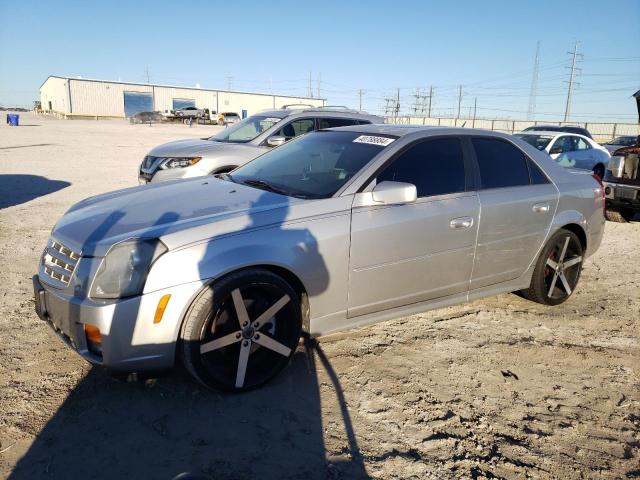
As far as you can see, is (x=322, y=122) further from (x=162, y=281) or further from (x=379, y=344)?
(x=162, y=281)

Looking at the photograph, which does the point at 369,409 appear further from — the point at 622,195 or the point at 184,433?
the point at 622,195

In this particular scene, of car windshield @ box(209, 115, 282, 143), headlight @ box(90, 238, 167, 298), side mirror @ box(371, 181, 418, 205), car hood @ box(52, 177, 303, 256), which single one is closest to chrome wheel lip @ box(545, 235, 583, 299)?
side mirror @ box(371, 181, 418, 205)

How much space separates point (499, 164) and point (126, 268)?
314 centimetres

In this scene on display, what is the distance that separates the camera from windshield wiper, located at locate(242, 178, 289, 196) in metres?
3.62

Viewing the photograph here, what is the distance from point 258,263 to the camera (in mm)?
2961

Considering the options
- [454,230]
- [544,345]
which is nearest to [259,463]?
[454,230]

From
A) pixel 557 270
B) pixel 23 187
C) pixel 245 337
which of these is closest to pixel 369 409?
pixel 245 337

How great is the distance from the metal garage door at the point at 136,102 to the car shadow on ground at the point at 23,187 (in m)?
61.5

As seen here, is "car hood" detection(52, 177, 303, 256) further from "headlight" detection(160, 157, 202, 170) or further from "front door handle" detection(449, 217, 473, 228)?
"headlight" detection(160, 157, 202, 170)

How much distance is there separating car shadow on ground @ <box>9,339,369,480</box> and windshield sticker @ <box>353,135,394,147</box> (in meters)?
1.79

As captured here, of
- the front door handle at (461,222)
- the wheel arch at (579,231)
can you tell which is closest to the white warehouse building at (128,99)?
the wheel arch at (579,231)

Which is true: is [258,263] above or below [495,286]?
above

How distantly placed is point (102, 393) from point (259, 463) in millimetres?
1193

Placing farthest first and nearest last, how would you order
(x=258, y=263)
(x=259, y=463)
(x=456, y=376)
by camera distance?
(x=456, y=376)
(x=258, y=263)
(x=259, y=463)
